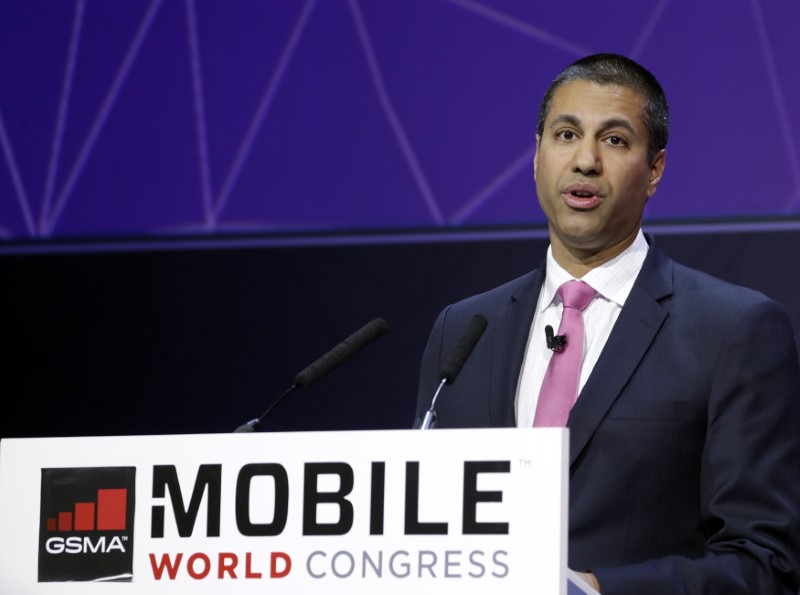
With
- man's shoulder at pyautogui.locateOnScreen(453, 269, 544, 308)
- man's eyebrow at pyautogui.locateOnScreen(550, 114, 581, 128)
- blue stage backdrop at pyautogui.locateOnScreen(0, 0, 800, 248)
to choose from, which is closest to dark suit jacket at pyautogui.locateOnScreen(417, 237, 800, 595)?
man's shoulder at pyautogui.locateOnScreen(453, 269, 544, 308)

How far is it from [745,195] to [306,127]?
53.2 inches

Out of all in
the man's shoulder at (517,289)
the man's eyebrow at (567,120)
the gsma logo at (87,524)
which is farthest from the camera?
the man's shoulder at (517,289)

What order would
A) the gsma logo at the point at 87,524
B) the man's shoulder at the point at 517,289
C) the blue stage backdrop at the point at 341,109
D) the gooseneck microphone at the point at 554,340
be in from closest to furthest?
the gsma logo at the point at 87,524 < the gooseneck microphone at the point at 554,340 < the man's shoulder at the point at 517,289 < the blue stage backdrop at the point at 341,109

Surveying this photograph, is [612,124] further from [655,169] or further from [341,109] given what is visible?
[341,109]

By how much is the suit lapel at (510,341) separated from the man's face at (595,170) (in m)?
0.11

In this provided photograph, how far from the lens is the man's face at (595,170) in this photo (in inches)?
108

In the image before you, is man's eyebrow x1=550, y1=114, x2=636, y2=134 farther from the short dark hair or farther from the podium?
the podium

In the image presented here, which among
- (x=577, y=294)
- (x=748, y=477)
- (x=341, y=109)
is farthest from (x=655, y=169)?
(x=341, y=109)

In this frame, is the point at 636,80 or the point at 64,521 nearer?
the point at 64,521

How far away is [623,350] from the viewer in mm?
2609

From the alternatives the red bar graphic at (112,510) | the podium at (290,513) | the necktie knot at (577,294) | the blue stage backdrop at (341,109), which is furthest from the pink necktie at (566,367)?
the blue stage backdrop at (341,109)

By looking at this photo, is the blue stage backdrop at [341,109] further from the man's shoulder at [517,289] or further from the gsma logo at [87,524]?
the gsma logo at [87,524]

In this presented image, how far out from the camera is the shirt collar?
9.09 feet

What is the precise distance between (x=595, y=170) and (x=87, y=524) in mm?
1255
